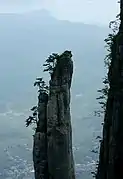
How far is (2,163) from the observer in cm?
8650

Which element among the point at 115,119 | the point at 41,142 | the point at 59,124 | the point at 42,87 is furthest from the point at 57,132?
the point at 115,119

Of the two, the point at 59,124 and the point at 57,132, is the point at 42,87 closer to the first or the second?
the point at 59,124

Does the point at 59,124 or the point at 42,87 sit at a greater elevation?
the point at 42,87

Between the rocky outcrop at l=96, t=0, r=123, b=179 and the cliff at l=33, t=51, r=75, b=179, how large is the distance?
290 centimetres

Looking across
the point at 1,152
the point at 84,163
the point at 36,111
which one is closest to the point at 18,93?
the point at 1,152

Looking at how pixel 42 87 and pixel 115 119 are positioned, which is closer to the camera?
pixel 115 119

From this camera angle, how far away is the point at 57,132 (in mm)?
24578

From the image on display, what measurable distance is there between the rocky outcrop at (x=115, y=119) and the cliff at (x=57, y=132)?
9.52 ft

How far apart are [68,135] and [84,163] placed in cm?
4944

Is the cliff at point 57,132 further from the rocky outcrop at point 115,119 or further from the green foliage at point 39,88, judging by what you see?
the rocky outcrop at point 115,119

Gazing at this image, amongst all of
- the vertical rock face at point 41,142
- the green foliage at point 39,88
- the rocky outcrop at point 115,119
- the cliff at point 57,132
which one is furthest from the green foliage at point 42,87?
the rocky outcrop at point 115,119

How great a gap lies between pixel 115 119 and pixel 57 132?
4076 mm

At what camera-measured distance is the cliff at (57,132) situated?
24562 mm

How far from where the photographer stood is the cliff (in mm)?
24562
